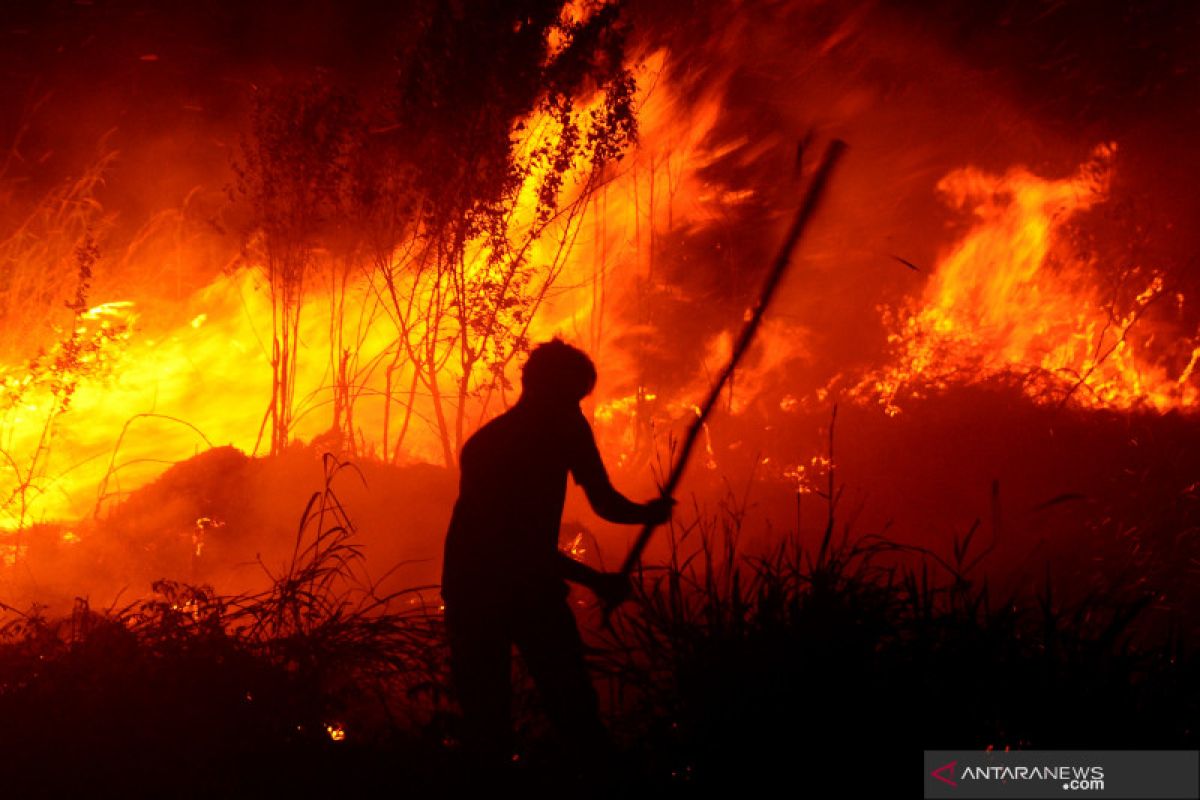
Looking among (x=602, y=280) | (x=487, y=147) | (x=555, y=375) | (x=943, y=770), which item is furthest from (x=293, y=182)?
(x=943, y=770)

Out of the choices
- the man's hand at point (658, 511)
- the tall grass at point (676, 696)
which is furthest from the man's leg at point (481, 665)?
the man's hand at point (658, 511)

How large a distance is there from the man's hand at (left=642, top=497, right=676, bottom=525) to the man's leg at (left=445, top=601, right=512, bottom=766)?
2.31 ft

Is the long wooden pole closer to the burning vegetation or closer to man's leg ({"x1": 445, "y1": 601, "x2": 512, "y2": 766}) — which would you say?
man's leg ({"x1": 445, "y1": 601, "x2": 512, "y2": 766})

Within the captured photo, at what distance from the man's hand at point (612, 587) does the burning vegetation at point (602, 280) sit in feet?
5.52

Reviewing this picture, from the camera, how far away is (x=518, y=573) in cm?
358

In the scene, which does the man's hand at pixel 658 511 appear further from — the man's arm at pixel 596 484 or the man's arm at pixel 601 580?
the man's arm at pixel 601 580

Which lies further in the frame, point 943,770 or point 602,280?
point 602,280

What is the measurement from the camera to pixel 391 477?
8977 mm

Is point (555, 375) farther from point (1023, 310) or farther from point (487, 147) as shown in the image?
point (1023, 310)

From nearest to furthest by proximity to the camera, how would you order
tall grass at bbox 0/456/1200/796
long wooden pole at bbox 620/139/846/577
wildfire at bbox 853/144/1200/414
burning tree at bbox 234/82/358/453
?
long wooden pole at bbox 620/139/846/577 → tall grass at bbox 0/456/1200/796 → burning tree at bbox 234/82/358/453 → wildfire at bbox 853/144/1200/414

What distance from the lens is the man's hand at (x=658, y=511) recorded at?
378 cm

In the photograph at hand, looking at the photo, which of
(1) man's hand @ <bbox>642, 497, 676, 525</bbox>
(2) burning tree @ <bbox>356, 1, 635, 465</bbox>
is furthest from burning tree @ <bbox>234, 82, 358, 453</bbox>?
(1) man's hand @ <bbox>642, 497, 676, 525</bbox>

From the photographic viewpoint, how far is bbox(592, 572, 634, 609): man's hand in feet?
12.3

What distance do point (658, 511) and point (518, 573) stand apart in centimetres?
62
